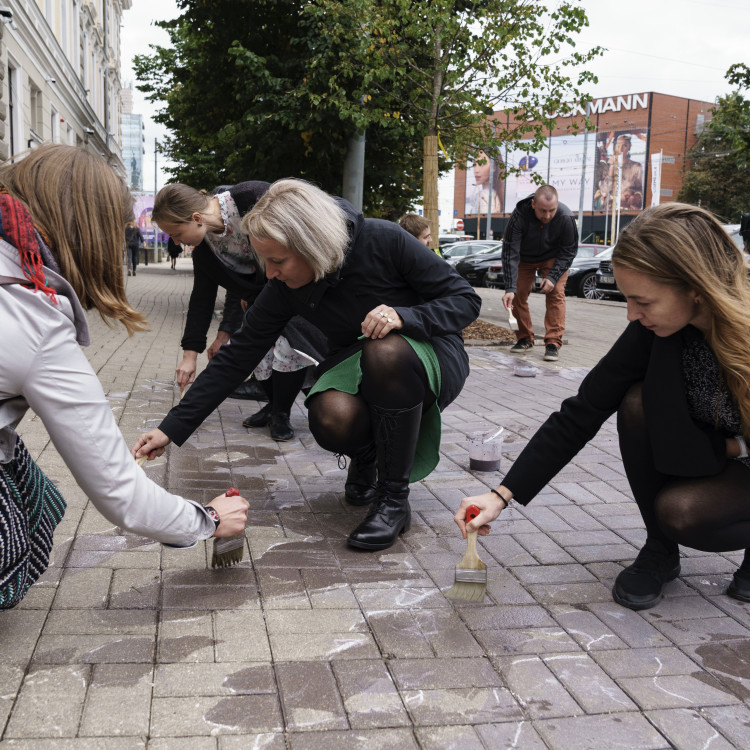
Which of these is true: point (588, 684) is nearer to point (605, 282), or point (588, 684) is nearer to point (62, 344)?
point (62, 344)

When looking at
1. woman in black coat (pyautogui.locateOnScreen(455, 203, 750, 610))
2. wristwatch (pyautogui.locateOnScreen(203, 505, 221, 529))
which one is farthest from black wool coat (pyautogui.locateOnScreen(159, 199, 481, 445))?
wristwatch (pyautogui.locateOnScreen(203, 505, 221, 529))

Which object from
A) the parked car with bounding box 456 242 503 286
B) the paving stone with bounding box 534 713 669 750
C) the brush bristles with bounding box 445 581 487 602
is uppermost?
the parked car with bounding box 456 242 503 286

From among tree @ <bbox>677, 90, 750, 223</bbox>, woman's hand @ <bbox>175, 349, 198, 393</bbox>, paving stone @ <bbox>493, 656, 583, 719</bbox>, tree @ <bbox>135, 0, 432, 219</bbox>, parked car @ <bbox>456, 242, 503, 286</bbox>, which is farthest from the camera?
tree @ <bbox>677, 90, 750, 223</bbox>

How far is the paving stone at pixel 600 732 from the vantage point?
1.87 meters

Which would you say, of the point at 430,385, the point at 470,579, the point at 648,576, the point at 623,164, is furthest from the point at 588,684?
the point at 623,164

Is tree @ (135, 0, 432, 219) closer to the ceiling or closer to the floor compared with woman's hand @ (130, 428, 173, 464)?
closer to the ceiling

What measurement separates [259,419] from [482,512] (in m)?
2.70

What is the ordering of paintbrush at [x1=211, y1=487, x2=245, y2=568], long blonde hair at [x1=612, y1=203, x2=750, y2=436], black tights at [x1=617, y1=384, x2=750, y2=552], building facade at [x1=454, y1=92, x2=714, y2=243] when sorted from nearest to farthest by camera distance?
1. long blonde hair at [x1=612, y1=203, x2=750, y2=436]
2. black tights at [x1=617, y1=384, x2=750, y2=552]
3. paintbrush at [x1=211, y1=487, x2=245, y2=568]
4. building facade at [x1=454, y1=92, x2=714, y2=243]

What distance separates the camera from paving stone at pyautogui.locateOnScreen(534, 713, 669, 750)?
6.13 ft

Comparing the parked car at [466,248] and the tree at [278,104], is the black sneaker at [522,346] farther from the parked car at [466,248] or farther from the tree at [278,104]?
the parked car at [466,248]

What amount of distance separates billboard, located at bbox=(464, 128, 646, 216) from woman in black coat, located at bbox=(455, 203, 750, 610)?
5921 cm

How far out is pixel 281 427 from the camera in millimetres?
4676

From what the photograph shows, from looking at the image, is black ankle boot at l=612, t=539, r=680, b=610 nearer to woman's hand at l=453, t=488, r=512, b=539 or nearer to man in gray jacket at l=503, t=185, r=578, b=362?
woman's hand at l=453, t=488, r=512, b=539

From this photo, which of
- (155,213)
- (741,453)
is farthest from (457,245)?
(741,453)
